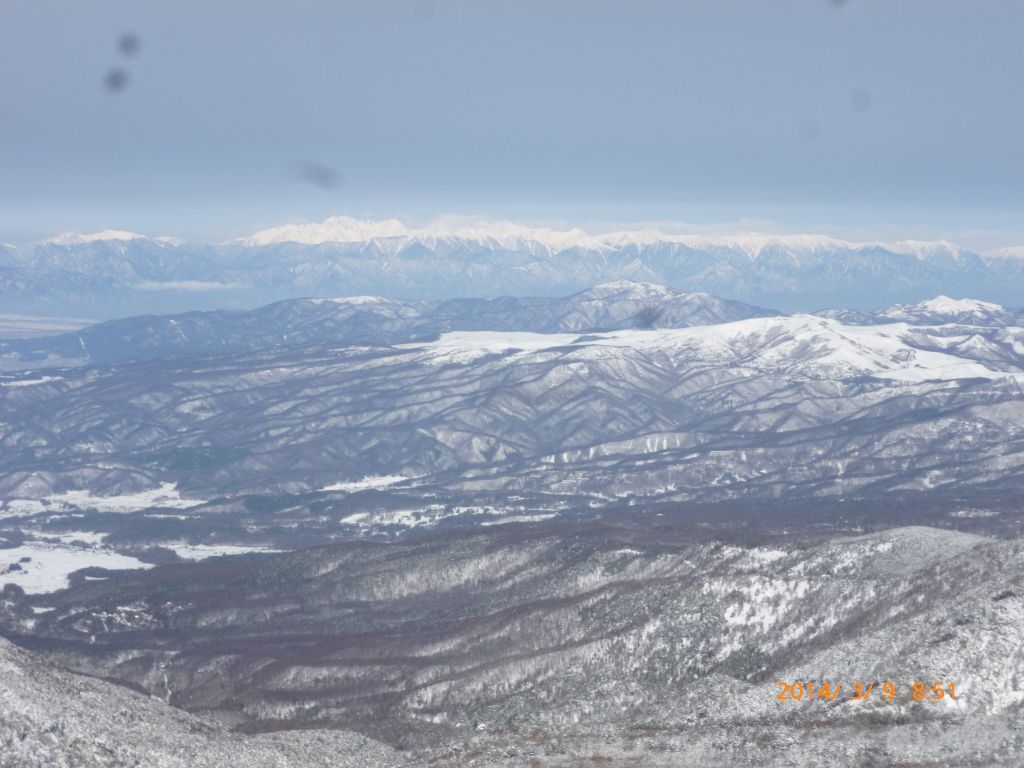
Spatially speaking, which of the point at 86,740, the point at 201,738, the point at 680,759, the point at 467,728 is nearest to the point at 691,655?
the point at 467,728

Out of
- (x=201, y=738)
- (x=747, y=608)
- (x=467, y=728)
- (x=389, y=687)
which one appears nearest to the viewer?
(x=201, y=738)

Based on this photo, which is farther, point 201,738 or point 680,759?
point 201,738

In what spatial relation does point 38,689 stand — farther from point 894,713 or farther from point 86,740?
point 894,713
